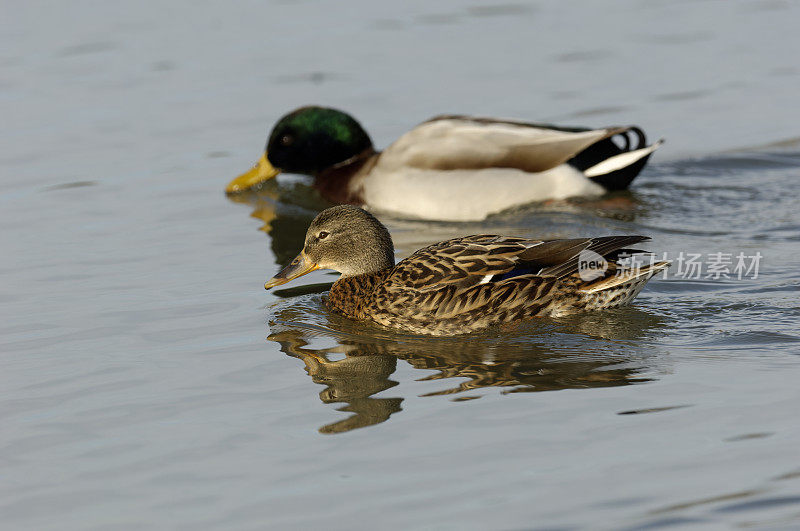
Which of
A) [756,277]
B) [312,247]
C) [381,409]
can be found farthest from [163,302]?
[756,277]

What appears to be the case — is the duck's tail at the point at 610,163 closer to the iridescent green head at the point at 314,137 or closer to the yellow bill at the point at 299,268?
the iridescent green head at the point at 314,137

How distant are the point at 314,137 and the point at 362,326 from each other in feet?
15.2

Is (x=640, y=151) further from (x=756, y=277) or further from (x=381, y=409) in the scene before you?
(x=381, y=409)

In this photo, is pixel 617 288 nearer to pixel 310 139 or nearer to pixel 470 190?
pixel 470 190

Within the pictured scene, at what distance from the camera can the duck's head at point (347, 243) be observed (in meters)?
7.66

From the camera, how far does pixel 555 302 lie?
7.21 metres

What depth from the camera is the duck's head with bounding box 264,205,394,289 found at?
766 centimetres

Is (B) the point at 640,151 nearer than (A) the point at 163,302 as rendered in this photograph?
No

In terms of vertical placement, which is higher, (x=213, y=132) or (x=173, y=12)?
(x=173, y=12)

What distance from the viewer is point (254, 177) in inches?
449

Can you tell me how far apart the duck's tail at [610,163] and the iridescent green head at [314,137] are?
218cm

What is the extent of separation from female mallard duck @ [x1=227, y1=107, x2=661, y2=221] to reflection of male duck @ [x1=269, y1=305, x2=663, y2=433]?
10.7 ft

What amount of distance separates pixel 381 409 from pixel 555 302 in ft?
5.71

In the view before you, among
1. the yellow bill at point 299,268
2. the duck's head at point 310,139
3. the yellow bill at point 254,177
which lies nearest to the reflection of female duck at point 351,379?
the yellow bill at point 299,268
